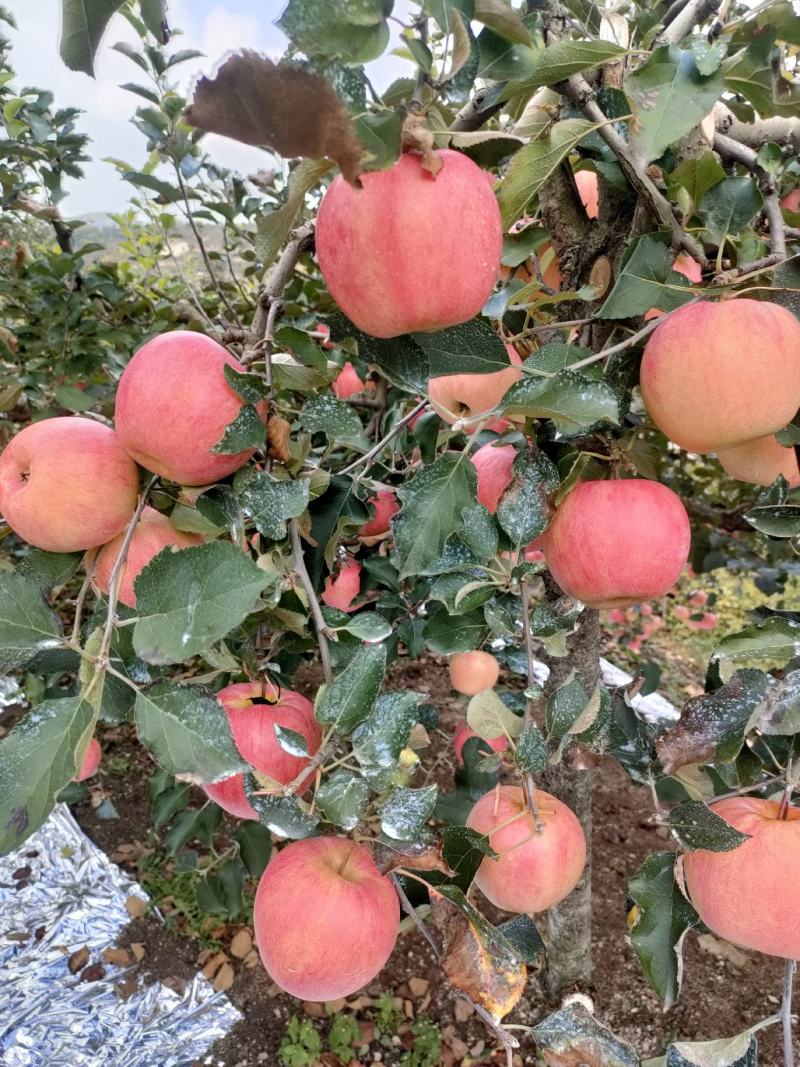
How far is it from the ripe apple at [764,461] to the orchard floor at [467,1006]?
2.15ft

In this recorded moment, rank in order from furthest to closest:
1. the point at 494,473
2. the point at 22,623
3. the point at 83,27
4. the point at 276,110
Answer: the point at 494,473
the point at 22,623
the point at 83,27
the point at 276,110

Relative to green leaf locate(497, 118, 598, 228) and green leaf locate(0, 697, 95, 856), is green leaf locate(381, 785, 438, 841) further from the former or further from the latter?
green leaf locate(497, 118, 598, 228)

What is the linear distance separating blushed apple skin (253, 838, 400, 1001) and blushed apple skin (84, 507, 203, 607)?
0.29m

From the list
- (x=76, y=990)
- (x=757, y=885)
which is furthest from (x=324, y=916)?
(x=76, y=990)

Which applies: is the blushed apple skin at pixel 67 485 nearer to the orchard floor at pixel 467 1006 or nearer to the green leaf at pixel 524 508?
the green leaf at pixel 524 508

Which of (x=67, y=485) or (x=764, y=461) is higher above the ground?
(x=67, y=485)

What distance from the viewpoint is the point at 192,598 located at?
490 mm

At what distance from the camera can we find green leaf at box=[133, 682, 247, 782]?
1.51ft

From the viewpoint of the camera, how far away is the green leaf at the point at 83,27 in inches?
17.1

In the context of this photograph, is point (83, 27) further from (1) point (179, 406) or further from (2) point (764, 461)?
(2) point (764, 461)

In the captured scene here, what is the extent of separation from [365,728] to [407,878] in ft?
0.82

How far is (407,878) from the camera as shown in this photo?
2.29 ft

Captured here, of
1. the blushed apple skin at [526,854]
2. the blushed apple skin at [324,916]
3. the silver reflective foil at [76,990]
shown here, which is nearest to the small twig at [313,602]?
the blushed apple skin at [324,916]

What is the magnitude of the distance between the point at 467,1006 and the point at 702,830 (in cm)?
119
